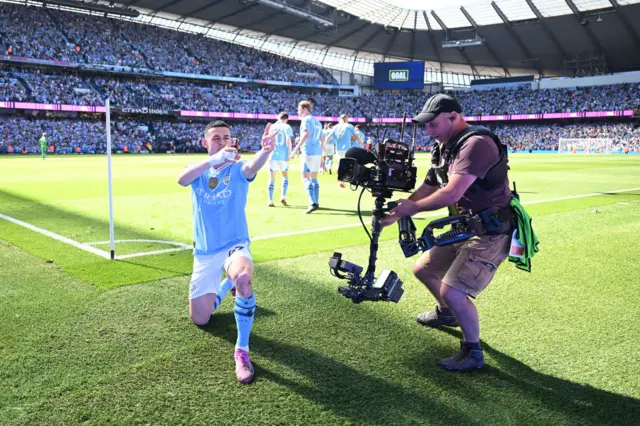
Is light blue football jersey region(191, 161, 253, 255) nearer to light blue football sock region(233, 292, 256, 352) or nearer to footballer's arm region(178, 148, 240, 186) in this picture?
footballer's arm region(178, 148, 240, 186)

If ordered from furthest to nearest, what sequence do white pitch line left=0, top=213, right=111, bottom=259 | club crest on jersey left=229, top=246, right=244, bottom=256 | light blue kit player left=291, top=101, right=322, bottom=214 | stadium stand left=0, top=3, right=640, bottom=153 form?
1. stadium stand left=0, top=3, right=640, bottom=153
2. light blue kit player left=291, top=101, right=322, bottom=214
3. white pitch line left=0, top=213, right=111, bottom=259
4. club crest on jersey left=229, top=246, right=244, bottom=256

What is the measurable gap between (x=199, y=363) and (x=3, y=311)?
7.41 ft

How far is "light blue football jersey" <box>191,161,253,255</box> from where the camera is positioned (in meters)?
4.23

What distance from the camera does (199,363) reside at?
3.67m

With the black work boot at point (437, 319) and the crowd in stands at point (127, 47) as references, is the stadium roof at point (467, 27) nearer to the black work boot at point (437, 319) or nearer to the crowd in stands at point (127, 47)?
the crowd in stands at point (127, 47)

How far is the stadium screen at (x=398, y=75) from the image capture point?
7338 cm

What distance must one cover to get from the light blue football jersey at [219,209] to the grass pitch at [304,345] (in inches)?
32.5

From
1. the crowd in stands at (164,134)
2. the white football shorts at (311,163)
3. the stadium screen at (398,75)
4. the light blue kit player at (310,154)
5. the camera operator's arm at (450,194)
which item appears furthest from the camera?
the stadium screen at (398,75)

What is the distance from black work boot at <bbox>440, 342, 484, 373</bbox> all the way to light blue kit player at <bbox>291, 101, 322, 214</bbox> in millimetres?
7305

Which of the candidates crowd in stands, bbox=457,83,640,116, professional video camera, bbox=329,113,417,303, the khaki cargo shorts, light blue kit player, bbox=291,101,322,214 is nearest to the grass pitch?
professional video camera, bbox=329,113,417,303

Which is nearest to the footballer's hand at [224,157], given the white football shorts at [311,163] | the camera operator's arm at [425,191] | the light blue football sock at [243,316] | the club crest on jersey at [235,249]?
the club crest on jersey at [235,249]

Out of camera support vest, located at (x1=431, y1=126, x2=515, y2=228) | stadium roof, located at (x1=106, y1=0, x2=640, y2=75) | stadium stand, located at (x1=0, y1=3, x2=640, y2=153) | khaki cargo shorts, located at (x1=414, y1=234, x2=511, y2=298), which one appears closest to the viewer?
camera support vest, located at (x1=431, y1=126, x2=515, y2=228)

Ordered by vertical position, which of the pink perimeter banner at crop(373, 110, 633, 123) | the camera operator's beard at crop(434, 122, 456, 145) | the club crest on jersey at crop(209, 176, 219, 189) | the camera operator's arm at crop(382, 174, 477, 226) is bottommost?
the club crest on jersey at crop(209, 176, 219, 189)

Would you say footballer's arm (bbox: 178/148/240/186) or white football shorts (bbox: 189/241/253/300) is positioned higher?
footballer's arm (bbox: 178/148/240/186)
